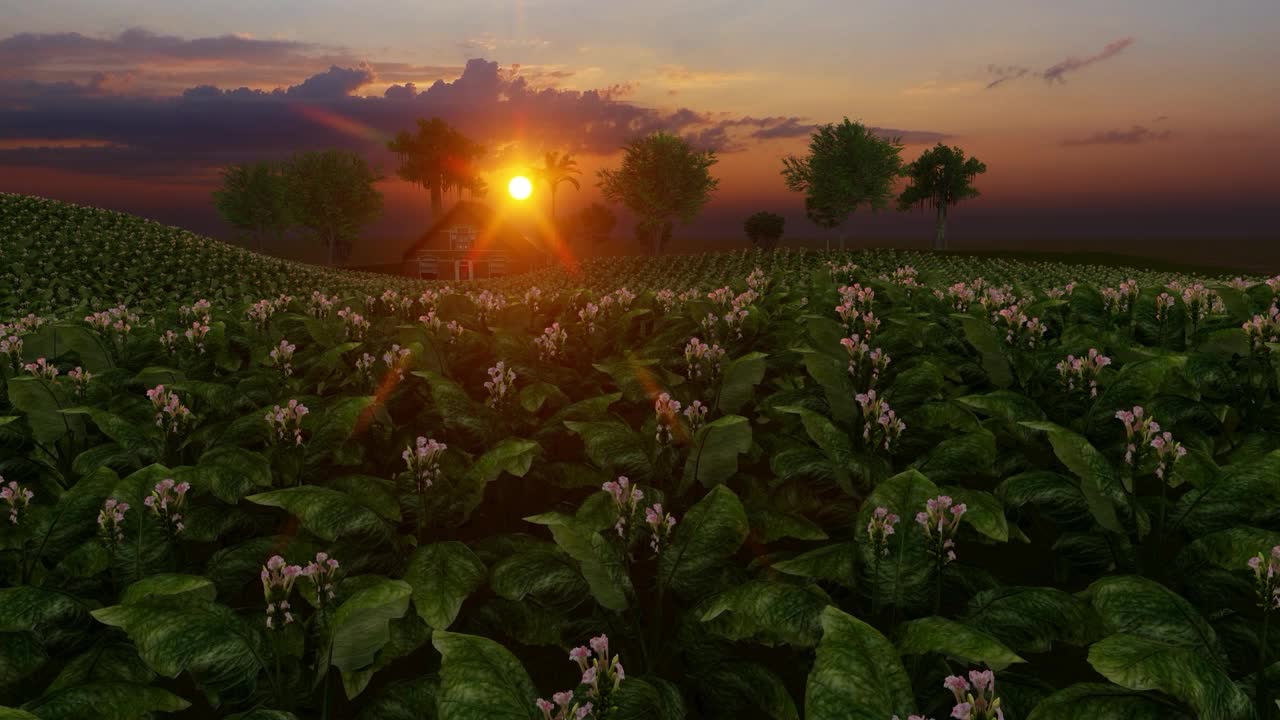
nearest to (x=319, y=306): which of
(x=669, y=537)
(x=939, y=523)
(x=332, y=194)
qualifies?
(x=669, y=537)

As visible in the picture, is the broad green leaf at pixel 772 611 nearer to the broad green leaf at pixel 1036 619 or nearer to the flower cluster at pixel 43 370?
the broad green leaf at pixel 1036 619

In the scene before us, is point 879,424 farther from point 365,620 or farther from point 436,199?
point 436,199

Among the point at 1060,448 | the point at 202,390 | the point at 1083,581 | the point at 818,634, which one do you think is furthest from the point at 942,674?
the point at 202,390

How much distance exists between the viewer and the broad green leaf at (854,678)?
2383 mm

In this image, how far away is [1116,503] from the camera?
11.7 ft

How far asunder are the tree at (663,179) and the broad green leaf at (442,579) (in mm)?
100819

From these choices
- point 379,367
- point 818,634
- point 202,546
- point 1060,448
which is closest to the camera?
point 818,634

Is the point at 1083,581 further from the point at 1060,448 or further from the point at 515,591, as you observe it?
the point at 515,591

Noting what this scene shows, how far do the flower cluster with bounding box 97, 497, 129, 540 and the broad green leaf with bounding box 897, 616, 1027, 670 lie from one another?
386 cm

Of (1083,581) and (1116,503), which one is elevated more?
(1116,503)

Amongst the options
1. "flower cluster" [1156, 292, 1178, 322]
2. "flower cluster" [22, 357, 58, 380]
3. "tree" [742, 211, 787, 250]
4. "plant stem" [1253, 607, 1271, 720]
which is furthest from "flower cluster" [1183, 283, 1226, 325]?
"tree" [742, 211, 787, 250]

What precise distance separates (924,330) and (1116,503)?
3011 mm

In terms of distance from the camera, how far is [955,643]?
8.34ft

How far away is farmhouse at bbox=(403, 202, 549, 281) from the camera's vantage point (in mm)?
88750
